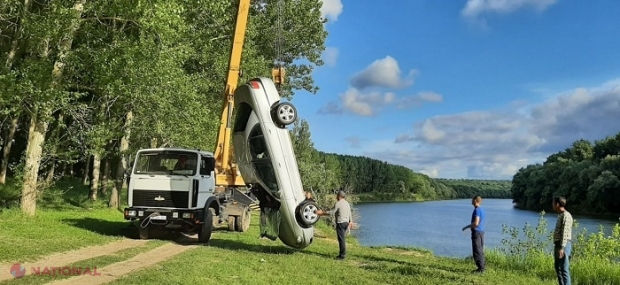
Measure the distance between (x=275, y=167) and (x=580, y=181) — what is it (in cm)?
6788

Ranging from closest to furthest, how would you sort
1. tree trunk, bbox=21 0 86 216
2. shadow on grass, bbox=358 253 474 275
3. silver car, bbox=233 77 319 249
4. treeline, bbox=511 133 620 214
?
shadow on grass, bbox=358 253 474 275 → silver car, bbox=233 77 319 249 → tree trunk, bbox=21 0 86 216 → treeline, bbox=511 133 620 214

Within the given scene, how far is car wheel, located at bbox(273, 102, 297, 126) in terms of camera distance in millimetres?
13055

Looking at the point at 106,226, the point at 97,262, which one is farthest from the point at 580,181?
the point at 97,262

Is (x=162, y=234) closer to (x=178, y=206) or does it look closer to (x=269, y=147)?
(x=178, y=206)

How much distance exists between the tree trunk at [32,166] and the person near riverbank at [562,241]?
1429cm

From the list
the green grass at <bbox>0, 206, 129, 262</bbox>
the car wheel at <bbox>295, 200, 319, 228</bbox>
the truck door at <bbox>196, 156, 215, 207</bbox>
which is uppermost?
the truck door at <bbox>196, 156, 215, 207</bbox>

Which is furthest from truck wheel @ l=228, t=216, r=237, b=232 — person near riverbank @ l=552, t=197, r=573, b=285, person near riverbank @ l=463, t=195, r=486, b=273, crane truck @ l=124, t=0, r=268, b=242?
person near riverbank @ l=552, t=197, r=573, b=285

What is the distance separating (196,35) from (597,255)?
17163 millimetres

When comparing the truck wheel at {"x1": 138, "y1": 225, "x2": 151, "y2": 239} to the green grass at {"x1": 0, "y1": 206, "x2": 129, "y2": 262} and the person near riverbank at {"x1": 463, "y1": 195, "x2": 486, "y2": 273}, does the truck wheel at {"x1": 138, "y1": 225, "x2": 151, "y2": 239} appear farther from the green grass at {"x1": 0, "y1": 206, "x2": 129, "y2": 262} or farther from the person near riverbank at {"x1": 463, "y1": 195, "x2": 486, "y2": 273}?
the person near riverbank at {"x1": 463, "y1": 195, "x2": 486, "y2": 273}

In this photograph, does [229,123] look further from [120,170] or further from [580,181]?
[580,181]

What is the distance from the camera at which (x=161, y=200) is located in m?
14.9

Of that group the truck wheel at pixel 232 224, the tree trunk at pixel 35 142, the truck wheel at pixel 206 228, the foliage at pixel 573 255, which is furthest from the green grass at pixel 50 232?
the foliage at pixel 573 255

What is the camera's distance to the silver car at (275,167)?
1286cm

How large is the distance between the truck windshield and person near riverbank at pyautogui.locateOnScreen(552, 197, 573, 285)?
9619mm
